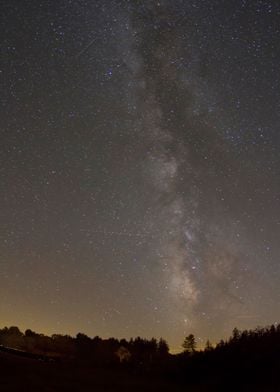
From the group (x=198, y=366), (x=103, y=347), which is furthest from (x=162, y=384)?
(x=103, y=347)

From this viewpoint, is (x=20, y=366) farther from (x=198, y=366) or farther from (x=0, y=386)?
(x=198, y=366)

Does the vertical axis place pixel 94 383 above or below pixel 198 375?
below

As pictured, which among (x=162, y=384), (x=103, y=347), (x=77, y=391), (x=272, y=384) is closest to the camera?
(x=272, y=384)

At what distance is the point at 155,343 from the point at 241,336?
3816cm

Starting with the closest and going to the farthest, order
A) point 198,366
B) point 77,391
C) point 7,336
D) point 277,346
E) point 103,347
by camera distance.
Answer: point 77,391 < point 277,346 < point 198,366 < point 7,336 < point 103,347

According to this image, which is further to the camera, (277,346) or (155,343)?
(155,343)

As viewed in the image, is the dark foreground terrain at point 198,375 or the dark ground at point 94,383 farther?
the dark foreground terrain at point 198,375

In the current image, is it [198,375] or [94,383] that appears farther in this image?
[198,375]

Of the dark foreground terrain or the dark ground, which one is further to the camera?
the dark foreground terrain

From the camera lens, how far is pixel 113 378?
56.4ft

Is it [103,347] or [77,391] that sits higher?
[103,347]

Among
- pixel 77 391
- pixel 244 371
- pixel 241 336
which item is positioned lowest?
pixel 77 391

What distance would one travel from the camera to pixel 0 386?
12672 mm

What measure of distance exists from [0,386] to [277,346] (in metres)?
8.61
